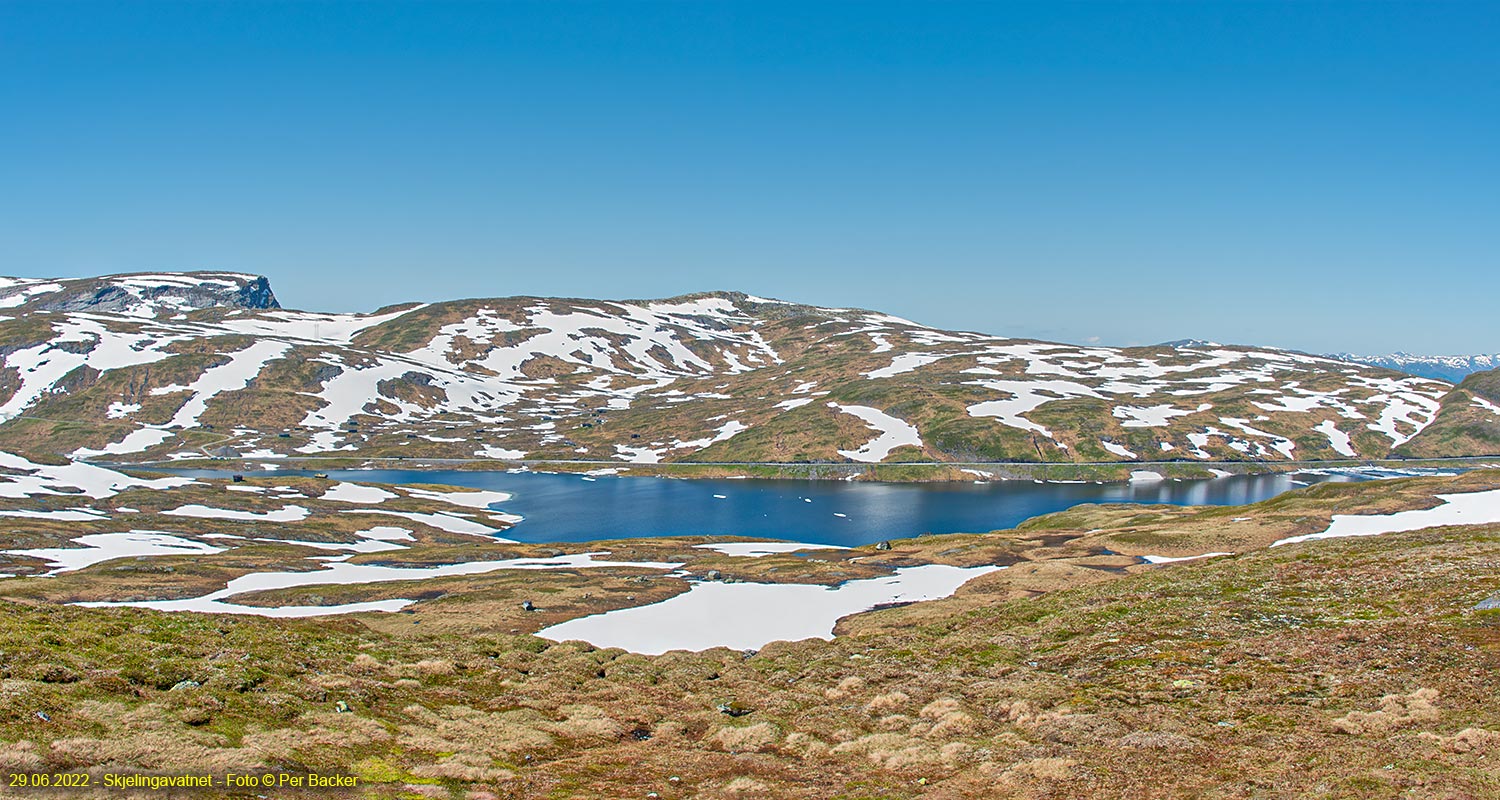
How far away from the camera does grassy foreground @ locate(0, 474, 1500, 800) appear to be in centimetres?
2492

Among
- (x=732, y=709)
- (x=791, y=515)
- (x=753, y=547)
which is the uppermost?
(x=732, y=709)

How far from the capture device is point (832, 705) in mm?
37469

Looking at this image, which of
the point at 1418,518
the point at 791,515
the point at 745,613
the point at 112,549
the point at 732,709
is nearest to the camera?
the point at 732,709

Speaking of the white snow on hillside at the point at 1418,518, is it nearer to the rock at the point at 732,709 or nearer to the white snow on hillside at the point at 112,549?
the rock at the point at 732,709

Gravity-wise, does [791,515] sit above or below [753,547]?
below

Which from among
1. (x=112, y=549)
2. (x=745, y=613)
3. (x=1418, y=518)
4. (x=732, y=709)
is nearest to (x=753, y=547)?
(x=745, y=613)

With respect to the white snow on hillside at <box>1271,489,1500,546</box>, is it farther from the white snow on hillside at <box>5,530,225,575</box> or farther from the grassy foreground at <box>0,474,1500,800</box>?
the white snow on hillside at <box>5,530,225,575</box>

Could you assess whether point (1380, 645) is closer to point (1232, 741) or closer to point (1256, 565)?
point (1232, 741)

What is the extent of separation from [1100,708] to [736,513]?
488ft

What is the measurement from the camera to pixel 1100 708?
34.0m

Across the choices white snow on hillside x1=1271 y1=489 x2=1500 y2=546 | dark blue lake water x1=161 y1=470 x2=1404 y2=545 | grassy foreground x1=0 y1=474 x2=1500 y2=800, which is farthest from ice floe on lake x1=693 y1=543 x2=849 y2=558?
grassy foreground x1=0 y1=474 x2=1500 y2=800

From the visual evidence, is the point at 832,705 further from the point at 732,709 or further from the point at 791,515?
the point at 791,515

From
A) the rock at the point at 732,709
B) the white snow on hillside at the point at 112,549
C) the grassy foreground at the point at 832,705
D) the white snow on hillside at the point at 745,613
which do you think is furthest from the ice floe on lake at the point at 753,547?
the rock at the point at 732,709

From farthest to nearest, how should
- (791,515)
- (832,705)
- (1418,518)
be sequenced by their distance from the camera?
(791,515) < (1418,518) < (832,705)
